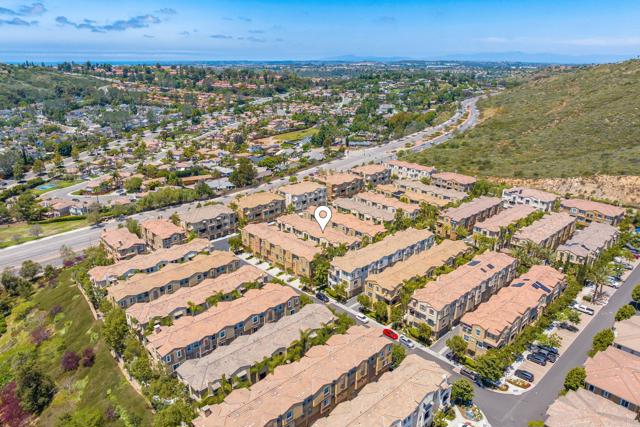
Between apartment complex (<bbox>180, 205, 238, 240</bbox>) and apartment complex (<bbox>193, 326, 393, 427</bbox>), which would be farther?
apartment complex (<bbox>180, 205, 238, 240</bbox>)

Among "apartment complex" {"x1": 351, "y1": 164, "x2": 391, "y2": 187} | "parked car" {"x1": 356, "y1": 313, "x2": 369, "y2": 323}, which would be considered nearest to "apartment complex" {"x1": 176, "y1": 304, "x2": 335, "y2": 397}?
"parked car" {"x1": 356, "y1": 313, "x2": 369, "y2": 323}

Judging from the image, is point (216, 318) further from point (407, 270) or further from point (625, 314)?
point (625, 314)

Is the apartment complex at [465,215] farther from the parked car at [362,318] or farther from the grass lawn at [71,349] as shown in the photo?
the grass lawn at [71,349]

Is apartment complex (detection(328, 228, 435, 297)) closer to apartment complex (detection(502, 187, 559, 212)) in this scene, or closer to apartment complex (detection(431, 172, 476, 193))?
apartment complex (detection(502, 187, 559, 212))

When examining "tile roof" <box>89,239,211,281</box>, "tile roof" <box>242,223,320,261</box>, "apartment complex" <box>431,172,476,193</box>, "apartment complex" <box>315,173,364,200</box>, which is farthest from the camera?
"apartment complex" <box>315,173,364,200</box>

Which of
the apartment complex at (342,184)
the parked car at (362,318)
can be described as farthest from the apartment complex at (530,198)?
the parked car at (362,318)

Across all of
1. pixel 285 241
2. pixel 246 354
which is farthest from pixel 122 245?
pixel 246 354

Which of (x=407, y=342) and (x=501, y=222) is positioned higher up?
(x=501, y=222)
